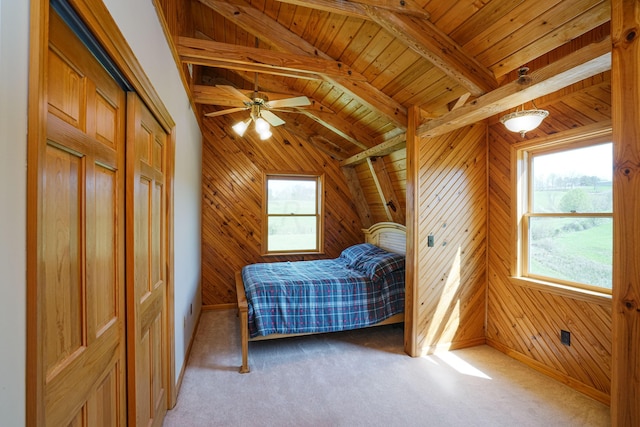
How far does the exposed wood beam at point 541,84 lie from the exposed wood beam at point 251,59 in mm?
1242

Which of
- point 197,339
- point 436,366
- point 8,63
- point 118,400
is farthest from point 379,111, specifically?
point 197,339

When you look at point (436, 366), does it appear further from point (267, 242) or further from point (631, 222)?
point (267, 242)

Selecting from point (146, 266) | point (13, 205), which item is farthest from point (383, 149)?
point (13, 205)

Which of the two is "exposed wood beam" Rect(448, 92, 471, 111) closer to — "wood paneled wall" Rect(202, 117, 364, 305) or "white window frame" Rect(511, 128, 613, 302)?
"white window frame" Rect(511, 128, 613, 302)

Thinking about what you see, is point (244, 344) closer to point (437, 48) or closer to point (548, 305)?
point (548, 305)

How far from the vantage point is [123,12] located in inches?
46.7

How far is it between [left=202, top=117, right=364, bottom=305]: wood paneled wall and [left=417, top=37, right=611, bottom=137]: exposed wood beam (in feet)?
8.72

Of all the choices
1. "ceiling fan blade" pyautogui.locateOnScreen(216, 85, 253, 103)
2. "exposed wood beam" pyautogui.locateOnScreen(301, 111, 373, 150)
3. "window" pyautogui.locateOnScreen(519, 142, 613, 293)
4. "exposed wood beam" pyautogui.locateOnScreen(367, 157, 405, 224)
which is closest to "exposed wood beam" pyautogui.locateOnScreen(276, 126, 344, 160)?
"exposed wood beam" pyautogui.locateOnScreen(301, 111, 373, 150)

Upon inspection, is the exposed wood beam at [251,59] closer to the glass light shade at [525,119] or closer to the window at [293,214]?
the glass light shade at [525,119]

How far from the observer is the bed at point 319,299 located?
286cm

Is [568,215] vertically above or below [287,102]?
below

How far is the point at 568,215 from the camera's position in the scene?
258cm

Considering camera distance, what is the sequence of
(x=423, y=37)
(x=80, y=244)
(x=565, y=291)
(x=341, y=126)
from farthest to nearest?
(x=341, y=126) < (x=565, y=291) < (x=423, y=37) < (x=80, y=244)

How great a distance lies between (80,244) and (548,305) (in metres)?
3.50
